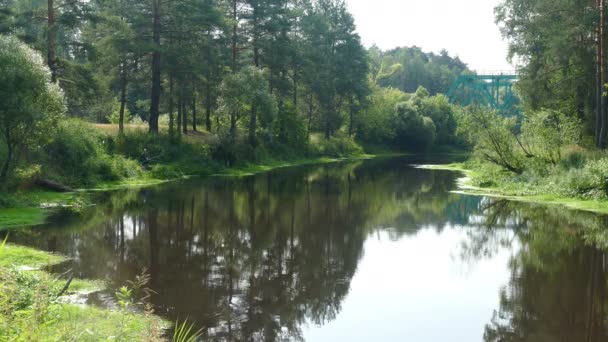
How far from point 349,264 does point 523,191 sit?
1796 cm

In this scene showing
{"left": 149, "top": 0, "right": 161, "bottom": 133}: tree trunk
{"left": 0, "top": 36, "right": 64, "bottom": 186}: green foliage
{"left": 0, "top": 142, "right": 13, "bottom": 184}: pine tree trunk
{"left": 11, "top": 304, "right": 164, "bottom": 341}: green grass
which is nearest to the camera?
{"left": 11, "top": 304, "right": 164, "bottom": 341}: green grass

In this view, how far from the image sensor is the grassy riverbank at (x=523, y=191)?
83.5ft

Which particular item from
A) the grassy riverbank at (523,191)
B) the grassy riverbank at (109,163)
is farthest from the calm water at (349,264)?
the grassy riverbank at (109,163)

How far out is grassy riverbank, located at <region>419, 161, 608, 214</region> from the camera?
25438mm

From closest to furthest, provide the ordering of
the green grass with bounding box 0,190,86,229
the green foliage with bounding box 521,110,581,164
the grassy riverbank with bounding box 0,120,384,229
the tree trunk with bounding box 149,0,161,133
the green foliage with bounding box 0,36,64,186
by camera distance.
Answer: the green grass with bounding box 0,190,86,229 < the green foliage with bounding box 0,36,64,186 < the grassy riverbank with bounding box 0,120,384,229 < the green foliage with bounding box 521,110,581,164 < the tree trunk with bounding box 149,0,161,133

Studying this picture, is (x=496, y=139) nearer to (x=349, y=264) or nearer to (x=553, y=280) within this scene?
(x=553, y=280)

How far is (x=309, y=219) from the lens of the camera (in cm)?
2297

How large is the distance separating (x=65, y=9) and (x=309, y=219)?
2011 cm

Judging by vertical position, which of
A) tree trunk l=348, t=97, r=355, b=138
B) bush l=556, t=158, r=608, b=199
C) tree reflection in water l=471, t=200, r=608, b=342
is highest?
tree trunk l=348, t=97, r=355, b=138

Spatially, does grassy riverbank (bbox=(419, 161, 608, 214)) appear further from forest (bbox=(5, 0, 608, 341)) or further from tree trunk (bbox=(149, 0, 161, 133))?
tree trunk (bbox=(149, 0, 161, 133))

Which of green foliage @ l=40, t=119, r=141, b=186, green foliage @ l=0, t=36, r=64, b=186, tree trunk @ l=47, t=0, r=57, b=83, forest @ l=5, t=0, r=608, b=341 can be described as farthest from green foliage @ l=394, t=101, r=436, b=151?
green foliage @ l=0, t=36, r=64, b=186

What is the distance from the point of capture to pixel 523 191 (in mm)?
30531

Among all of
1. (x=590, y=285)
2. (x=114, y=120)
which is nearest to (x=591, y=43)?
(x=590, y=285)

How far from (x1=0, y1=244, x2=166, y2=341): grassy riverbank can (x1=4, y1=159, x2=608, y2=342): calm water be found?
823 mm
